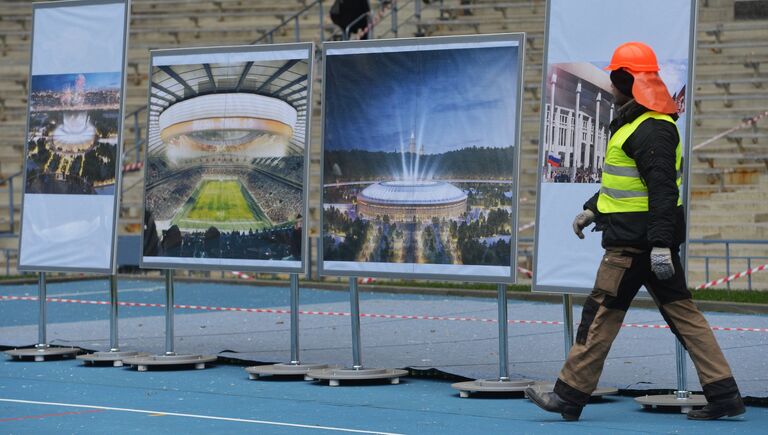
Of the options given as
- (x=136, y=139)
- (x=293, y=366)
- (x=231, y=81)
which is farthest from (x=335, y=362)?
(x=136, y=139)

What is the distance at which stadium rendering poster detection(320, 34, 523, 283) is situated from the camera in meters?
9.62

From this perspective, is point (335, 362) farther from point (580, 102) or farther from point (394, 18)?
point (394, 18)

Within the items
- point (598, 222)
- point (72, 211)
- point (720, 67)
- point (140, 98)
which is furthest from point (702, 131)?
point (598, 222)

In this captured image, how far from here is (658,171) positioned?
316 inches

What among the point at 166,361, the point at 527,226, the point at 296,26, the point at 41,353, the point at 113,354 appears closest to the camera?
the point at 166,361

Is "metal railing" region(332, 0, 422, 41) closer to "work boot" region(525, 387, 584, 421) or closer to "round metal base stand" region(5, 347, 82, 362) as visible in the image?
"round metal base stand" region(5, 347, 82, 362)

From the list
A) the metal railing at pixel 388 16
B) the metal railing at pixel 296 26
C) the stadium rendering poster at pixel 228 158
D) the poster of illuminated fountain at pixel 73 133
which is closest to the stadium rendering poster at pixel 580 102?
the stadium rendering poster at pixel 228 158

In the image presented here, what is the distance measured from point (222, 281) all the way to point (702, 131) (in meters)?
7.58

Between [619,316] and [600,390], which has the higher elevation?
[619,316]

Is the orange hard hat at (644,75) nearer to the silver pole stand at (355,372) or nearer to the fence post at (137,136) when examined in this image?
the silver pole stand at (355,372)

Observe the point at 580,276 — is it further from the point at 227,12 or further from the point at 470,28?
the point at 227,12

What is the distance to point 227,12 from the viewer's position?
28844mm

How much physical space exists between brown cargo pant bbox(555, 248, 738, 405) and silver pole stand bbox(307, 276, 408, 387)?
2096 mm

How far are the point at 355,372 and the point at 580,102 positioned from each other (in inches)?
99.2
